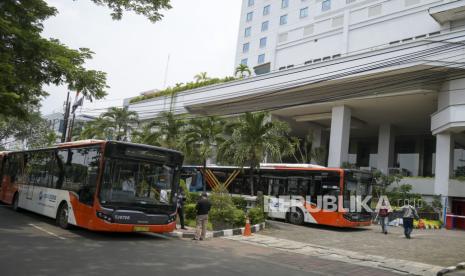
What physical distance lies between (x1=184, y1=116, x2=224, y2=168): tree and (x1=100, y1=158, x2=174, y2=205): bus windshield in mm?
11366

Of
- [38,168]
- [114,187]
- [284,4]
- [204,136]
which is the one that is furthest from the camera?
[284,4]

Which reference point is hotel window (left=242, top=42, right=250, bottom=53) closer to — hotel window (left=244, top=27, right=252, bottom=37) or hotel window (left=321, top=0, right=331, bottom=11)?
hotel window (left=244, top=27, right=252, bottom=37)

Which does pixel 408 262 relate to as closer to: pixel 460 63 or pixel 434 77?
pixel 460 63

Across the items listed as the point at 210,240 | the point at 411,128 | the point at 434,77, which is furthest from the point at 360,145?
→ the point at 210,240

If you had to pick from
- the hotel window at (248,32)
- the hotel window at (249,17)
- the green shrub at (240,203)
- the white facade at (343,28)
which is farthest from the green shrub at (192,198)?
the hotel window at (249,17)

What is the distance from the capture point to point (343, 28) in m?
39.7

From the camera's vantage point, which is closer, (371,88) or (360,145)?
(371,88)

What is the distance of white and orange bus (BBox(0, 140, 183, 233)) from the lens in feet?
38.1

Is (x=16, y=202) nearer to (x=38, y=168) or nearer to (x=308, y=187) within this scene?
(x=38, y=168)

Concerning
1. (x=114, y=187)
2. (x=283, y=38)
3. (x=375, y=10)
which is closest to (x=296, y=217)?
(x=114, y=187)

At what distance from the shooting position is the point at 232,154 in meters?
21.0

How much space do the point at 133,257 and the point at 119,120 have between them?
29491mm

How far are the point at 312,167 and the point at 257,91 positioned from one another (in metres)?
14.5

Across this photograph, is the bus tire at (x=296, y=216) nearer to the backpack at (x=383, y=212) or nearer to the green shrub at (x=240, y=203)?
the green shrub at (x=240, y=203)
